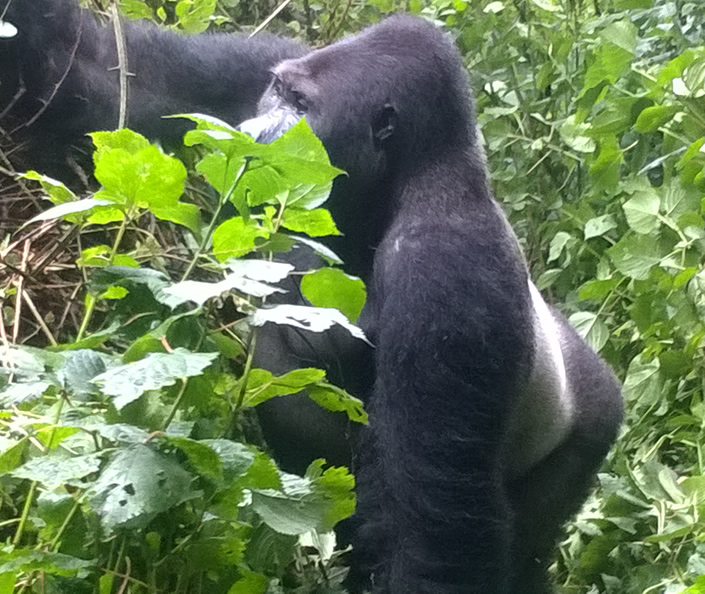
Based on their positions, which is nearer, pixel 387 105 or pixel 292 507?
pixel 292 507

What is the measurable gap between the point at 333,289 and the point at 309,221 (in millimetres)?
84

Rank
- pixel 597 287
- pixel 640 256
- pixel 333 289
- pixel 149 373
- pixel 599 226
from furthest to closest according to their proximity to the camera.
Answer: pixel 599 226 → pixel 597 287 → pixel 640 256 → pixel 333 289 → pixel 149 373

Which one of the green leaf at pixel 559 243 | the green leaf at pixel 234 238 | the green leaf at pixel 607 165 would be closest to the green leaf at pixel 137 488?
the green leaf at pixel 234 238

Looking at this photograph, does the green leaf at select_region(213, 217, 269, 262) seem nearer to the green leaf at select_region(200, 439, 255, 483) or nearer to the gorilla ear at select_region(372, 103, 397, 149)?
the green leaf at select_region(200, 439, 255, 483)

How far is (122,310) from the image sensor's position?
3.47 feet

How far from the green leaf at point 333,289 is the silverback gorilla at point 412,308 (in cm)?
40

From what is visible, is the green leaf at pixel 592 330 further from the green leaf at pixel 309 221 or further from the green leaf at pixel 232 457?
the green leaf at pixel 232 457

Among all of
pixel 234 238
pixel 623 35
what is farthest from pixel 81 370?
pixel 623 35

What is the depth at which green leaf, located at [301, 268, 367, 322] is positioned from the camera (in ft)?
3.49

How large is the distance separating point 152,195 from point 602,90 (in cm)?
157

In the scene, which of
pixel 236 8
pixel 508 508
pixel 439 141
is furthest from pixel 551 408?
pixel 236 8

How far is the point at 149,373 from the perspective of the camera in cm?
86

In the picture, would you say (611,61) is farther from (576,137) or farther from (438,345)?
(438,345)

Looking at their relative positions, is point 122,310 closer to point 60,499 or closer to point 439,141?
point 60,499
